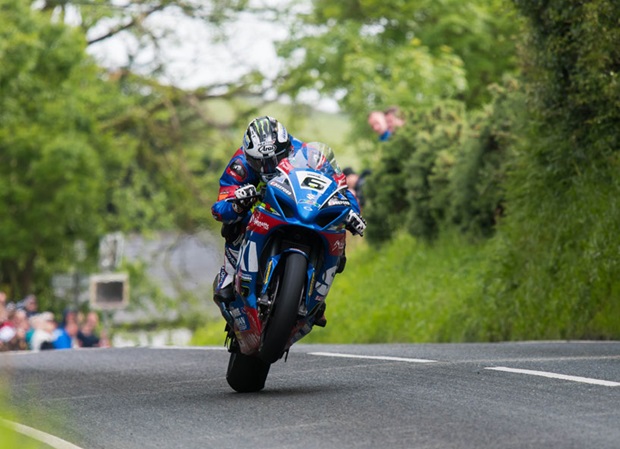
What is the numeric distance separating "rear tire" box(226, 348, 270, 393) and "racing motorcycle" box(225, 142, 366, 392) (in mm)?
342

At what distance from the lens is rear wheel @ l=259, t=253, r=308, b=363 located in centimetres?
960

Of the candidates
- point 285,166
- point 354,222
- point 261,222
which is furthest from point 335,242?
point 285,166

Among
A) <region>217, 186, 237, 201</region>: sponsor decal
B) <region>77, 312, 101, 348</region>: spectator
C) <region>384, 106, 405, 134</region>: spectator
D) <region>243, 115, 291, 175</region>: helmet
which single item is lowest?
<region>77, 312, 101, 348</region>: spectator

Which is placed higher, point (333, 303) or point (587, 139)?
point (587, 139)

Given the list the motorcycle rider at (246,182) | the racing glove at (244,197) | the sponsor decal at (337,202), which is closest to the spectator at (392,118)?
the motorcycle rider at (246,182)

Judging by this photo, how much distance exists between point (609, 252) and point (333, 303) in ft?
31.9

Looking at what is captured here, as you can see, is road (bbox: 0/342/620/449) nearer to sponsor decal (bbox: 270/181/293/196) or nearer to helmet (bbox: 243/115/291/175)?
sponsor decal (bbox: 270/181/293/196)

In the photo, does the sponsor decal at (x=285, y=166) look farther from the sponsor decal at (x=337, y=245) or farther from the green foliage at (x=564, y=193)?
the green foliage at (x=564, y=193)

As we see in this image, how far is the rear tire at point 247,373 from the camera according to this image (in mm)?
10688

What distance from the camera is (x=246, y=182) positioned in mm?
10570

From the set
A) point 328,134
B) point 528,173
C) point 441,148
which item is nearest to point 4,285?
point 328,134

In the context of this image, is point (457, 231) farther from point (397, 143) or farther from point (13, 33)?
point (13, 33)

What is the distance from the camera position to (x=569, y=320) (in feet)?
53.0

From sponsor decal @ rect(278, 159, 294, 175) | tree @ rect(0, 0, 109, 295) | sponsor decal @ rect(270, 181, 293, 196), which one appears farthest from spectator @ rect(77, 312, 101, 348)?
sponsor decal @ rect(270, 181, 293, 196)
